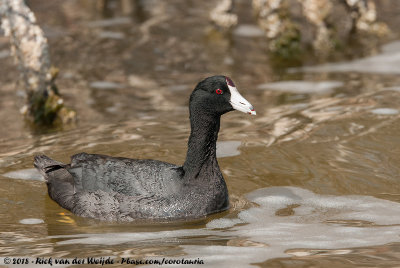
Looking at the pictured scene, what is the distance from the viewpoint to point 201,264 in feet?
23.1

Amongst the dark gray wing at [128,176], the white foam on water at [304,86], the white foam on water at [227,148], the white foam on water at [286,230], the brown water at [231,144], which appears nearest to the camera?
the white foam on water at [286,230]

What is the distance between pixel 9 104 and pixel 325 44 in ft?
23.6

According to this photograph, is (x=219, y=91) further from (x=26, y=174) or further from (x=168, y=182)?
(x=26, y=174)

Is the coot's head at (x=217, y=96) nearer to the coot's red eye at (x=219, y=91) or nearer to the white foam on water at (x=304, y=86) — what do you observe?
the coot's red eye at (x=219, y=91)

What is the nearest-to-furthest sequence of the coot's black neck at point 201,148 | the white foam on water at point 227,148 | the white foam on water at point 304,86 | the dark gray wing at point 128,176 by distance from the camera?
the dark gray wing at point 128,176, the coot's black neck at point 201,148, the white foam on water at point 227,148, the white foam on water at point 304,86

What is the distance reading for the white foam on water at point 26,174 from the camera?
9.87 meters

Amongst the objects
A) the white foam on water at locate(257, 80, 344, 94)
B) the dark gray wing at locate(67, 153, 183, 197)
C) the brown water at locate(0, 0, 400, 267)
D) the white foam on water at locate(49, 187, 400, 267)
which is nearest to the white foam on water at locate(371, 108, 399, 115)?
the brown water at locate(0, 0, 400, 267)

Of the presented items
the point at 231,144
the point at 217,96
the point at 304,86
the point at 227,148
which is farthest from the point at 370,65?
the point at 217,96

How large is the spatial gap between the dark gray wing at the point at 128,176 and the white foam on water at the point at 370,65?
7.62m

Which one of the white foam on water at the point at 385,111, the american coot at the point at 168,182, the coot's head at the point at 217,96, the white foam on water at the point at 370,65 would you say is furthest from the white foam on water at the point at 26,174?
the white foam on water at the point at 370,65

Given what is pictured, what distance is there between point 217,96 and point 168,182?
1144 millimetres

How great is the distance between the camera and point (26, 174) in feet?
32.7

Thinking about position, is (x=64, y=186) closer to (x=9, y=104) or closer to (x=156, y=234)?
(x=156, y=234)

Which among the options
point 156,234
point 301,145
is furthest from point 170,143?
point 156,234
